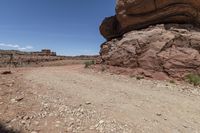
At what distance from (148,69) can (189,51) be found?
2.76 meters

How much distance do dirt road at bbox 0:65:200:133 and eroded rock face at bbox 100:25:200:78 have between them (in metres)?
3.31

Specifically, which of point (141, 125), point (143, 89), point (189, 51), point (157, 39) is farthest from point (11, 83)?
point (189, 51)

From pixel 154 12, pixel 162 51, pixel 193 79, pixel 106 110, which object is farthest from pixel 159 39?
pixel 106 110

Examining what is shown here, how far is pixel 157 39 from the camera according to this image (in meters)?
13.6

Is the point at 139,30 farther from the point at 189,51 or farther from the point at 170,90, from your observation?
the point at 170,90

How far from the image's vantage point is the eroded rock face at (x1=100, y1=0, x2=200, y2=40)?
47.7ft

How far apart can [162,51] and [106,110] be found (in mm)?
8287

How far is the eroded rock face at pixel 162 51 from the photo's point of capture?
39.6ft

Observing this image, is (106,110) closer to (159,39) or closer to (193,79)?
(193,79)

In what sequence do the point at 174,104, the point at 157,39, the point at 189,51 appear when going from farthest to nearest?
the point at 157,39, the point at 189,51, the point at 174,104

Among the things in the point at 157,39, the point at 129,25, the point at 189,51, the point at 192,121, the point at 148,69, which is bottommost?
the point at 192,121

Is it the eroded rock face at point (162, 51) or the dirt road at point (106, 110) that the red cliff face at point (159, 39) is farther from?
the dirt road at point (106, 110)

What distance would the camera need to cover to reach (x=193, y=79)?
1085 centimetres

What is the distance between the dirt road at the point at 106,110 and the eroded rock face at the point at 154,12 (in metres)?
7.73
